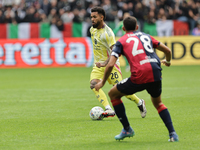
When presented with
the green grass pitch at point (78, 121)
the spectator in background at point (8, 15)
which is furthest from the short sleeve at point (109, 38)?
the spectator in background at point (8, 15)

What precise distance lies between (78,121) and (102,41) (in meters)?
1.71

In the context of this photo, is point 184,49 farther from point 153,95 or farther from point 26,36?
point 153,95

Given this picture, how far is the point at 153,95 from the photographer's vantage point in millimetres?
5668

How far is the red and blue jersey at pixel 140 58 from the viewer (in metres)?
5.48

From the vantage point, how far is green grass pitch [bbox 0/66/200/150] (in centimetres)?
558

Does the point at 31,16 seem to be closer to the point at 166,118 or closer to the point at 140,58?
the point at 140,58

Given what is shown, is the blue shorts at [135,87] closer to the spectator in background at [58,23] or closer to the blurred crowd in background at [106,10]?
the blurred crowd in background at [106,10]

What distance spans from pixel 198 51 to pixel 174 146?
16.5 meters

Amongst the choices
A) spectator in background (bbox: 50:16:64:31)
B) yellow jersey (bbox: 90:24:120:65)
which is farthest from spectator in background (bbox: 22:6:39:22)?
yellow jersey (bbox: 90:24:120:65)

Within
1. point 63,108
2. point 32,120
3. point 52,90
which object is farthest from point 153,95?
point 52,90

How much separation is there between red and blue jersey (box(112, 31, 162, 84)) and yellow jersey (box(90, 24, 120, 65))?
90.5 inches

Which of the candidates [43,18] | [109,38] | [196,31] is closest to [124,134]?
[109,38]

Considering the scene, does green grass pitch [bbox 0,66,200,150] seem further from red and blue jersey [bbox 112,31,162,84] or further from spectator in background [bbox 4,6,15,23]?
spectator in background [bbox 4,6,15,23]

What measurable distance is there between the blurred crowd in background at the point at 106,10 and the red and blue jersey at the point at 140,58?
663 inches
